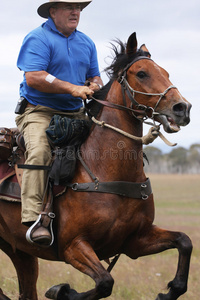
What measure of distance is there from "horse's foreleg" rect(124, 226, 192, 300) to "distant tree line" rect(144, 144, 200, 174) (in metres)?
147

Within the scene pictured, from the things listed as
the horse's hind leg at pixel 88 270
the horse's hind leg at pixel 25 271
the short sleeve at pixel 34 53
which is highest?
the short sleeve at pixel 34 53

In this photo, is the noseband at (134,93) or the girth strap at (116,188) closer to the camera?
the noseband at (134,93)

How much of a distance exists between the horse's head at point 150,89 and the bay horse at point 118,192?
0.04ft

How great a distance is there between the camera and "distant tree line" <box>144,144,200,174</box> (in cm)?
15675

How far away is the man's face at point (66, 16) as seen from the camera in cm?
668

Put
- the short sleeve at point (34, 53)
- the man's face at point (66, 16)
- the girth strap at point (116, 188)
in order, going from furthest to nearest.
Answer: the man's face at point (66, 16) < the short sleeve at point (34, 53) < the girth strap at point (116, 188)

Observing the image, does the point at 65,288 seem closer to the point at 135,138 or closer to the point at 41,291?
the point at 135,138

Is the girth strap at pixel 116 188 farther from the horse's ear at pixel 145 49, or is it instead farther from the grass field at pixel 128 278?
the grass field at pixel 128 278

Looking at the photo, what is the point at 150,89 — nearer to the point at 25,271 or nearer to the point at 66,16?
the point at 66,16

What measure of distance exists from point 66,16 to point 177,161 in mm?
154790

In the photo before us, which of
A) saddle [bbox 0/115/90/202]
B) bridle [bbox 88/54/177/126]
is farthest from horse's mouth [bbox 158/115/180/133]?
saddle [bbox 0/115/90/202]

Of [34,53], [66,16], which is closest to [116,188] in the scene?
[34,53]

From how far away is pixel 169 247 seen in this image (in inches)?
249

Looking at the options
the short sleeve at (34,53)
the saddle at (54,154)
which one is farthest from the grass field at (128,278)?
the short sleeve at (34,53)
